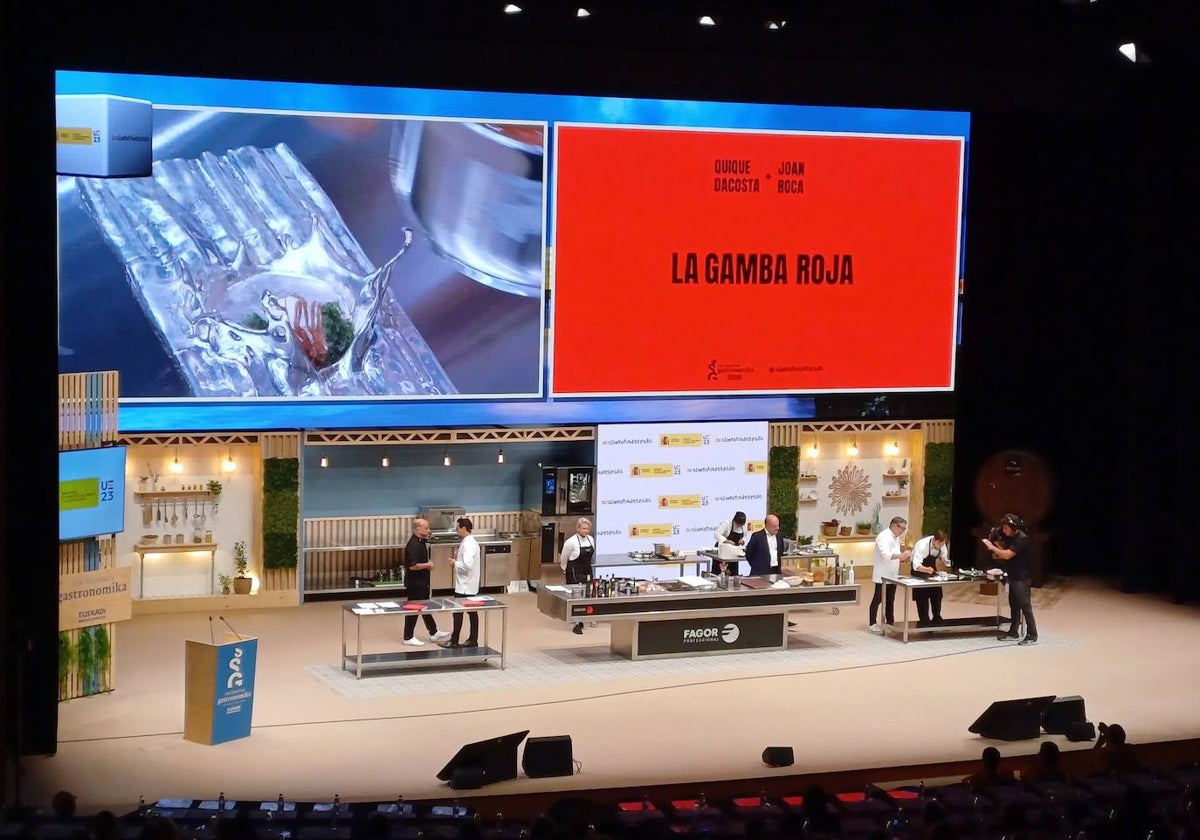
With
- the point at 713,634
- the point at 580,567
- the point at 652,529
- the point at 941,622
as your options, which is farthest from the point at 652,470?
the point at 941,622

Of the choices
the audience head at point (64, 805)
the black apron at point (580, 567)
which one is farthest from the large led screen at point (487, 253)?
the audience head at point (64, 805)

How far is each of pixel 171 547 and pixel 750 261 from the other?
6984 millimetres

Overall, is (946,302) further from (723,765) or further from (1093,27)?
(723,765)

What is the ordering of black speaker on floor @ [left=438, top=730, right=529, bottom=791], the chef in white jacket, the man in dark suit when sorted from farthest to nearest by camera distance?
1. the man in dark suit
2. the chef in white jacket
3. black speaker on floor @ [left=438, top=730, right=529, bottom=791]

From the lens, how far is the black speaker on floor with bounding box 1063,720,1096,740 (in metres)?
13.1

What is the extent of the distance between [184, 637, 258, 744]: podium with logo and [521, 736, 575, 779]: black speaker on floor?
7.65ft

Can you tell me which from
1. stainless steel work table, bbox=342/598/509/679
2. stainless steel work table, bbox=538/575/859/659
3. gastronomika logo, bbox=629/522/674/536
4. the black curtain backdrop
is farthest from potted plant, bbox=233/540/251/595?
the black curtain backdrop

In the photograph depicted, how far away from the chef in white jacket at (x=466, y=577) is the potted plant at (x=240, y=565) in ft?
9.65

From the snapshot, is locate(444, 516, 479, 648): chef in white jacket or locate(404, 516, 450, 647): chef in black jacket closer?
locate(404, 516, 450, 647): chef in black jacket

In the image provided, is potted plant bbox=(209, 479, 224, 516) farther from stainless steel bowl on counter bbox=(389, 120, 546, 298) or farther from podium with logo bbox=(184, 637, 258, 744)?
podium with logo bbox=(184, 637, 258, 744)

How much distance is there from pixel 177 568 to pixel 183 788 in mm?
6028

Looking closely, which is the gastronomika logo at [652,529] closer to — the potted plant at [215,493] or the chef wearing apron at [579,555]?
the chef wearing apron at [579,555]

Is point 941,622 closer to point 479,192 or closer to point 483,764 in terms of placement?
point 479,192

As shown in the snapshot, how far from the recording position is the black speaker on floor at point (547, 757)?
1171cm
